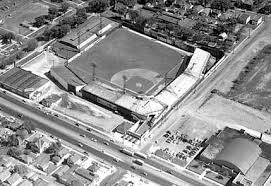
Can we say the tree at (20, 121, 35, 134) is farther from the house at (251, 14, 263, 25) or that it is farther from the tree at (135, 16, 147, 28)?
the house at (251, 14, 263, 25)

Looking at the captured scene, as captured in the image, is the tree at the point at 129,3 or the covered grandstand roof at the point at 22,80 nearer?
the covered grandstand roof at the point at 22,80

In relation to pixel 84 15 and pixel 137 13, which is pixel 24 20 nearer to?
pixel 84 15

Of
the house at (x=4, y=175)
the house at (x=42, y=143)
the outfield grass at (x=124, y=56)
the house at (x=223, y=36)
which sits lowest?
the house at (x=4, y=175)

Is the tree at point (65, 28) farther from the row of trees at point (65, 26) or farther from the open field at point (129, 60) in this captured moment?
the open field at point (129, 60)

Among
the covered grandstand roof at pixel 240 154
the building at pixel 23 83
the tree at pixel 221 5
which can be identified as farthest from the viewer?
the tree at pixel 221 5

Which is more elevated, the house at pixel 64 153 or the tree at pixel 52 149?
the tree at pixel 52 149

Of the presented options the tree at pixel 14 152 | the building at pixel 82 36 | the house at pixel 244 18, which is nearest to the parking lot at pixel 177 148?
the tree at pixel 14 152
